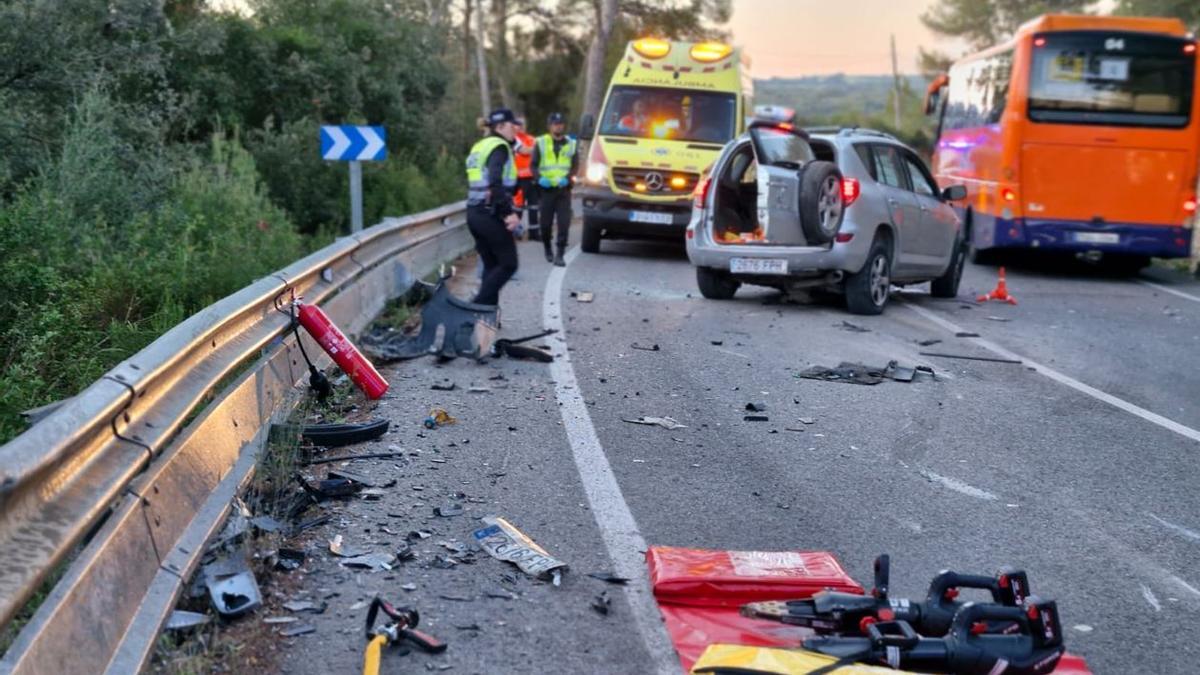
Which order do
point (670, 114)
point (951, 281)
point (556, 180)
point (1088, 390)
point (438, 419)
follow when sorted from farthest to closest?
point (670, 114) < point (556, 180) < point (951, 281) < point (1088, 390) < point (438, 419)

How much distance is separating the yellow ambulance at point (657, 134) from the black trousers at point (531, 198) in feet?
2.45

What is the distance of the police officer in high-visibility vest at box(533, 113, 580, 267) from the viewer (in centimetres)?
1842

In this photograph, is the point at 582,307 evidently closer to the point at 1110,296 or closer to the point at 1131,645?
the point at 1110,296

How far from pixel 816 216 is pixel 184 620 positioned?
9.64 metres

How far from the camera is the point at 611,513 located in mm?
6125

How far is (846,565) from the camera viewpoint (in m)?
5.48

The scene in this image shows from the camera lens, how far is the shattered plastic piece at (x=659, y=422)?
26.7ft

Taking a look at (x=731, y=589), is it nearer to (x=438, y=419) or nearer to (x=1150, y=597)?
(x=1150, y=597)

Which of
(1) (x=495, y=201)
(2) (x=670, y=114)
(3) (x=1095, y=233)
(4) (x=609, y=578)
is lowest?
(3) (x=1095, y=233)

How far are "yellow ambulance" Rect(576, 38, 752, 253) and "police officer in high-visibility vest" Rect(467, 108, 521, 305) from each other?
8.38 metres

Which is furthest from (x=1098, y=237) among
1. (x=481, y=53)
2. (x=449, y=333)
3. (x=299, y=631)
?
(x=481, y=53)

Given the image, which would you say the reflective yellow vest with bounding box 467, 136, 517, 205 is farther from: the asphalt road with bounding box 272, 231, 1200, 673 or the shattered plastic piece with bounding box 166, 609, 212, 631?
the shattered plastic piece with bounding box 166, 609, 212, 631

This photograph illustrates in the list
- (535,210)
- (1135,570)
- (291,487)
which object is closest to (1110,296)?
(535,210)

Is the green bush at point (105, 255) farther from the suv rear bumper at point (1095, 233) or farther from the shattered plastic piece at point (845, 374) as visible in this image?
the suv rear bumper at point (1095, 233)
